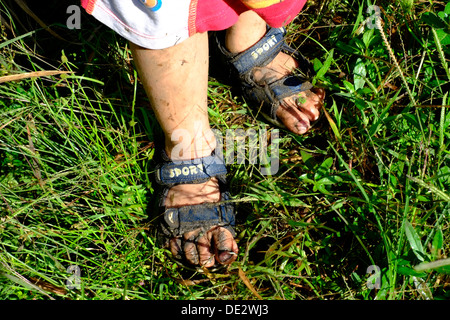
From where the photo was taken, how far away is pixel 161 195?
1347mm

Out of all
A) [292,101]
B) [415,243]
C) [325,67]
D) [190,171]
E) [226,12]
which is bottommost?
[415,243]

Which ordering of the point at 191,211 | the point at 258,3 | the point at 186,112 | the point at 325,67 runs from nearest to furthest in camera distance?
the point at 258,3 < the point at 186,112 < the point at 191,211 < the point at 325,67

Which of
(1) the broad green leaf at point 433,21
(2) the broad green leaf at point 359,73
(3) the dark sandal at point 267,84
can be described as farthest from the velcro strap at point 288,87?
(1) the broad green leaf at point 433,21

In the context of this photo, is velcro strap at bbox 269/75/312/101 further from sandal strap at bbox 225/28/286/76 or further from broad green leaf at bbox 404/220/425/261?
broad green leaf at bbox 404/220/425/261

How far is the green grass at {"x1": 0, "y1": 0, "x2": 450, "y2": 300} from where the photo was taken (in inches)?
45.6

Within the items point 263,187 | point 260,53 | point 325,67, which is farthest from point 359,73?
point 263,187

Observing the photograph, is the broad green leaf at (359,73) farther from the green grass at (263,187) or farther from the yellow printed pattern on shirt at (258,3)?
the yellow printed pattern on shirt at (258,3)

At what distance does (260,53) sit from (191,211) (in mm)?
635

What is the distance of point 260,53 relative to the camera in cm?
148

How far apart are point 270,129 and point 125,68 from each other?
0.60 metres

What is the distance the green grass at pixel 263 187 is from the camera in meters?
1.16

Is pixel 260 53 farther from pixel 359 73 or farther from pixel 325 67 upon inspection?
pixel 359 73
